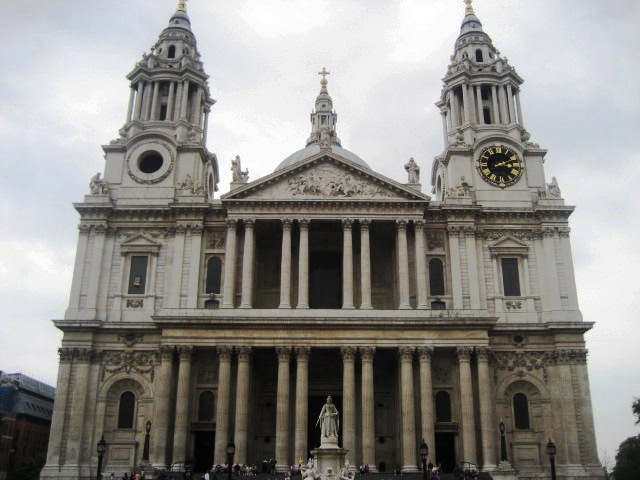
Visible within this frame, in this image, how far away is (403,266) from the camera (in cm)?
4216

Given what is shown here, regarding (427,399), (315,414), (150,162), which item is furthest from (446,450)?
(150,162)

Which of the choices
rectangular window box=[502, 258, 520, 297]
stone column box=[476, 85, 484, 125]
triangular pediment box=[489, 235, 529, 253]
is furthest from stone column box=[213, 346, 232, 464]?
stone column box=[476, 85, 484, 125]

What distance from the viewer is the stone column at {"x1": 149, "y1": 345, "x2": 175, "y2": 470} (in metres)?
37.9

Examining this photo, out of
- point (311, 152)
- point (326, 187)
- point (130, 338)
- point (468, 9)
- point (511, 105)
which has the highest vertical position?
point (468, 9)

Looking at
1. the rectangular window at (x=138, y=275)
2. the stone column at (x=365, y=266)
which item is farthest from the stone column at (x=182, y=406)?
the stone column at (x=365, y=266)

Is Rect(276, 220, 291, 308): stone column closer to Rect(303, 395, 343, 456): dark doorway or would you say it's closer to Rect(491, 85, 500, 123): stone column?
Rect(303, 395, 343, 456): dark doorway

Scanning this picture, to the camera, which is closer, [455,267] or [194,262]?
[455,267]

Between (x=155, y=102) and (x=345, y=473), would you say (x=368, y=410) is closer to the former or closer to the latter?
(x=345, y=473)

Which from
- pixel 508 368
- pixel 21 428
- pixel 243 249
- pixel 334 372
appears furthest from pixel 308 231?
pixel 21 428

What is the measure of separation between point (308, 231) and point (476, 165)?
12905 mm

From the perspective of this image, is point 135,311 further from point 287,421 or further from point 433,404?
point 433,404

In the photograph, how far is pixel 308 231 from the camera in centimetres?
4412

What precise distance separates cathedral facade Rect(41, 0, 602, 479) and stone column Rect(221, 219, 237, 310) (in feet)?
0.47

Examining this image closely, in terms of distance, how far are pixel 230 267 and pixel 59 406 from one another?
1288cm
